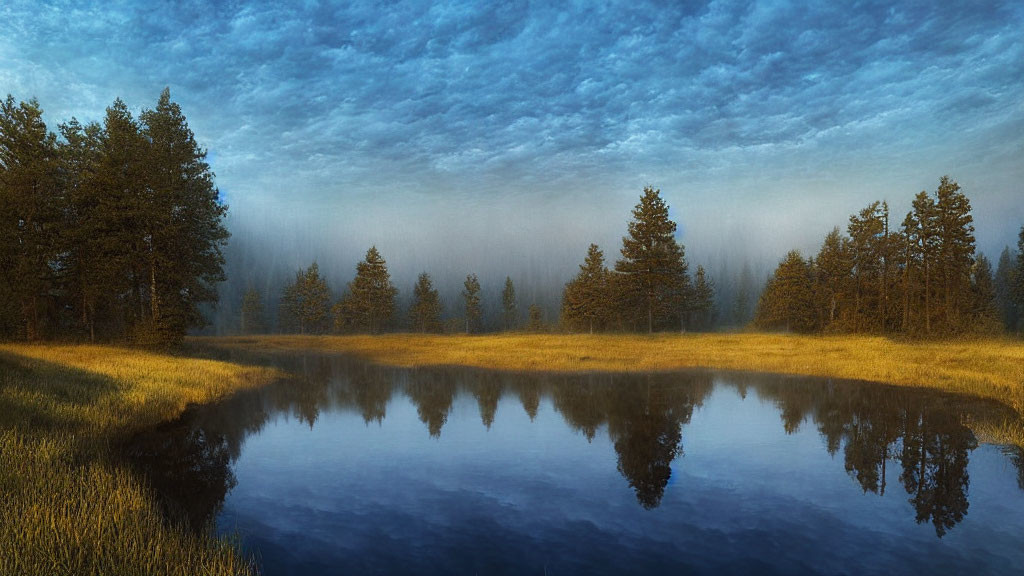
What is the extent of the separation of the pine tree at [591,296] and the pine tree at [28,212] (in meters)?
59.8

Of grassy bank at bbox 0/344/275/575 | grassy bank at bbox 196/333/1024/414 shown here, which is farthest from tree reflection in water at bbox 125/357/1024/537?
grassy bank at bbox 196/333/1024/414

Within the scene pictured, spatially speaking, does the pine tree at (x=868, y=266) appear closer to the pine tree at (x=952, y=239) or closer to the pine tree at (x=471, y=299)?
the pine tree at (x=952, y=239)

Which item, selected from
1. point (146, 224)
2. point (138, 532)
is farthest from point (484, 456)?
point (146, 224)

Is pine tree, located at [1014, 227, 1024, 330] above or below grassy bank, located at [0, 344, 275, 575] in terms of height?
above

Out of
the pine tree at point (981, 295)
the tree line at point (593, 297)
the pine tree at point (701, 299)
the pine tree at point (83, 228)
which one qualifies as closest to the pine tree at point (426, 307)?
the tree line at point (593, 297)

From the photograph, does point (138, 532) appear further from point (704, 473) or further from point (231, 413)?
point (231, 413)

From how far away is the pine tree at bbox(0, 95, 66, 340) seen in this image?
1223 inches

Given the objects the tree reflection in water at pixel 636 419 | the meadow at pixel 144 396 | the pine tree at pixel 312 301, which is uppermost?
the pine tree at pixel 312 301

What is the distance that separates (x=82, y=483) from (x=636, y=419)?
1607 centimetres

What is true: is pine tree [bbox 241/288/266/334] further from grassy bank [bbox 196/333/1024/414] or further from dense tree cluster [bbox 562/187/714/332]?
dense tree cluster [bbox 562/187/714/332]

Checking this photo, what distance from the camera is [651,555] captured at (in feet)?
28.7

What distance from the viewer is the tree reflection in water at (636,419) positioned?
1198 cm

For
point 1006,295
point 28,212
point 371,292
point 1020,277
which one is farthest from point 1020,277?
point 28,212

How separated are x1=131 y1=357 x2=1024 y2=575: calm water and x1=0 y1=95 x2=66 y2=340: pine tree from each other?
829 inches
